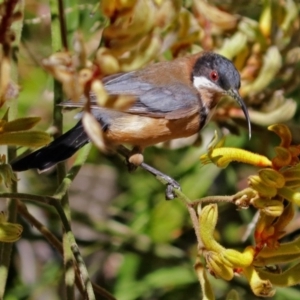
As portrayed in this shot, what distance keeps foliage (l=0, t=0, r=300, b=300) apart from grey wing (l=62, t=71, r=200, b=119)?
0.32 feet

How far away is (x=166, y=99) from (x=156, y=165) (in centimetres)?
44

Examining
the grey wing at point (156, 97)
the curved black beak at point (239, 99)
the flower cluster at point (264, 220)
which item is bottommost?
the grey wing at point (156, 97)

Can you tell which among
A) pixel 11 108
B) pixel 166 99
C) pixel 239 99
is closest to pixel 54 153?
pixel 11 108

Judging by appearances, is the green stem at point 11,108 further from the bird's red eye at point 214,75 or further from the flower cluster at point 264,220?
the bird's red eye at point 214,75

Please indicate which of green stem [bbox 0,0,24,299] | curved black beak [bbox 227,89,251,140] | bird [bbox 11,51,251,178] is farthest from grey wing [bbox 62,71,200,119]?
green stem [bbox 0,0,24,299]

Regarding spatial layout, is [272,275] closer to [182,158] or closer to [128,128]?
→ [128,128]

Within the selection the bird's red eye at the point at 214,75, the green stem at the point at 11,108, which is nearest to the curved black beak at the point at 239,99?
the bird's red eye at the point at 214,75

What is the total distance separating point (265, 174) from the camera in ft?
4.59

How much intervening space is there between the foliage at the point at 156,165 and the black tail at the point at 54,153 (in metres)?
0.04

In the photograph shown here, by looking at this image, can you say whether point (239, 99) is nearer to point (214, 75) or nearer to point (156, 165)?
point (214, 75)

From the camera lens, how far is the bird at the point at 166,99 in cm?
215

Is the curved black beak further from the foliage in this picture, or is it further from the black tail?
the black tail

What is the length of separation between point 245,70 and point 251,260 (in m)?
0.86

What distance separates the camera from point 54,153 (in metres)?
1.80
